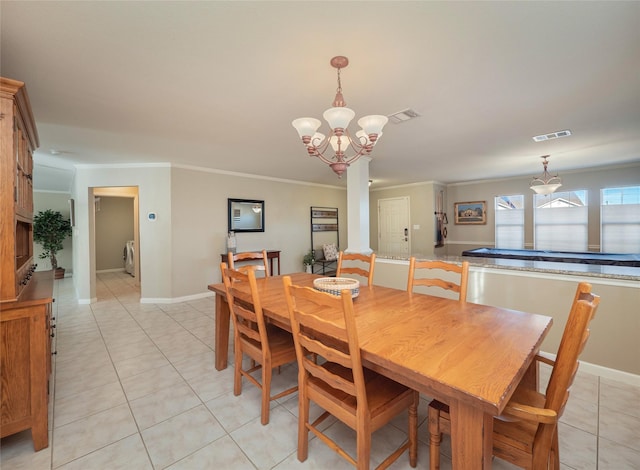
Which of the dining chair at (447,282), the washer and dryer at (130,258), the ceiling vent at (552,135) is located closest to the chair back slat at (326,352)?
the dining chair at (447,282)

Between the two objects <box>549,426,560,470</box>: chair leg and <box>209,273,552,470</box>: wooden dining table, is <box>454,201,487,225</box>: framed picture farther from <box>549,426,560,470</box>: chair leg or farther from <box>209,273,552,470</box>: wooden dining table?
<box>549,426,560,470</box>: chair leg

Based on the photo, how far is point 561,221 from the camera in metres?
5.82

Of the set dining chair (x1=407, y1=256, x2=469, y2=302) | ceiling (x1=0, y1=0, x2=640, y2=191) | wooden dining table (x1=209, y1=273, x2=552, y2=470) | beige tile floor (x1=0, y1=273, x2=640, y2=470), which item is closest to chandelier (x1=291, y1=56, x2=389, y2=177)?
ceiling (x1=0, y1=0, x2=640, y2=191)

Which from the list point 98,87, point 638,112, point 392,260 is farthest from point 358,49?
point 638,112

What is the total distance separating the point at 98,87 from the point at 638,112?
15.5 ft

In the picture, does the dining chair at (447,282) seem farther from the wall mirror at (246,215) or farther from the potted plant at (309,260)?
the potted plant at (309,260)

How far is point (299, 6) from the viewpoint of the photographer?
4.36 ft

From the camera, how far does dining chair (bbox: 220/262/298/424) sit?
5.73ft

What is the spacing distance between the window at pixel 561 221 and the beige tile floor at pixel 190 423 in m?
4.57

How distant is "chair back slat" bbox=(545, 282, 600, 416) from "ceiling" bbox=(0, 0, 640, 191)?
4.66 ft

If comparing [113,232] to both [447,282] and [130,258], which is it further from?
[447,282]

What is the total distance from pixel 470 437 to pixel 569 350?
17.6 inches

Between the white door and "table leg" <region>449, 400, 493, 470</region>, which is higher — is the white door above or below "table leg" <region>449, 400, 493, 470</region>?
above

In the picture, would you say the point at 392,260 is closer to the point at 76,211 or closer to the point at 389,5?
the point at 389,5
